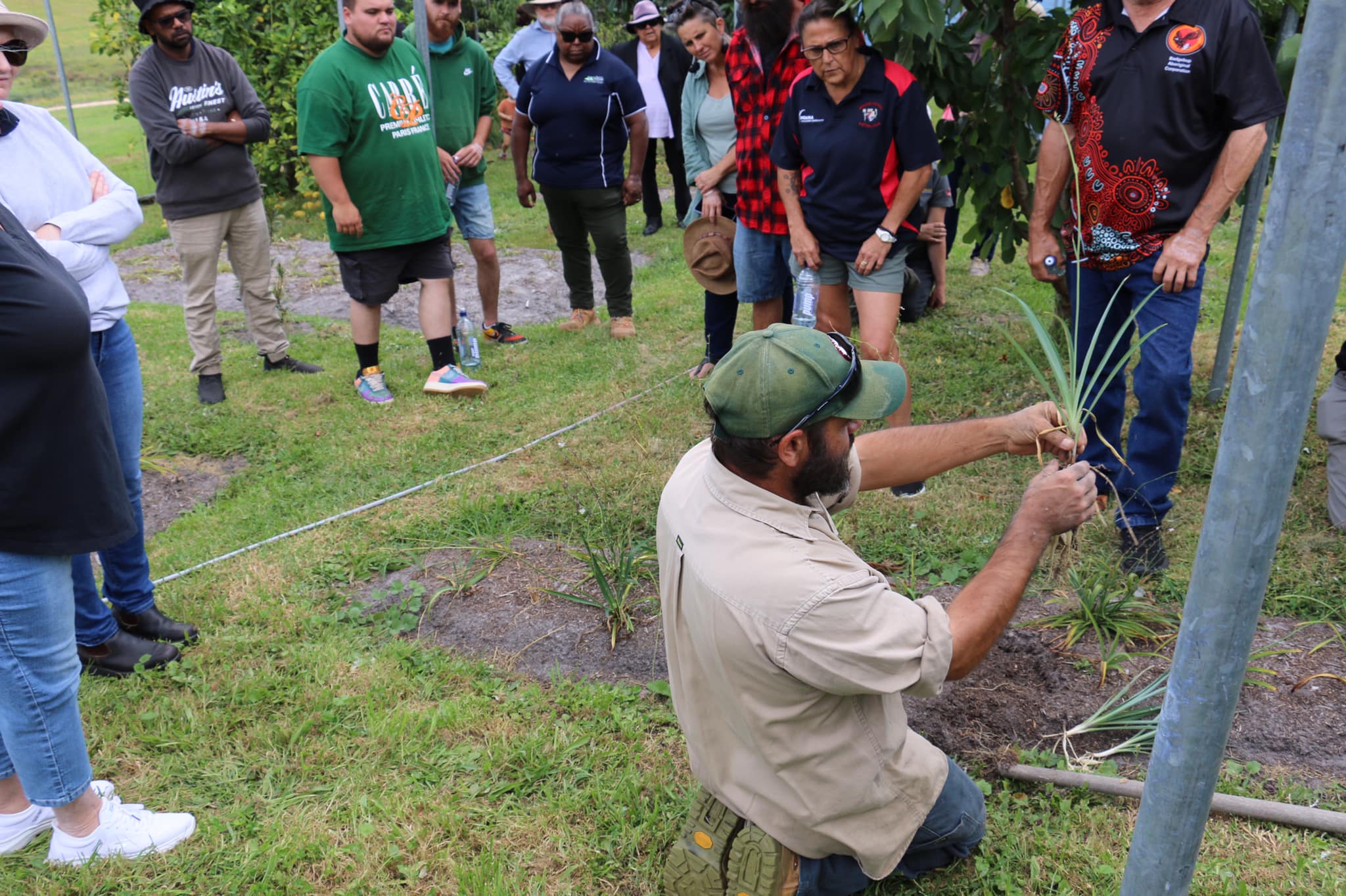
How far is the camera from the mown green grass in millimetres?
2572

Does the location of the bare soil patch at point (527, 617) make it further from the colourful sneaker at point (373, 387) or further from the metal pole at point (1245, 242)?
the metal pole at point (1245, 242)

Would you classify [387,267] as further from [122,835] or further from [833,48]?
[122,835]

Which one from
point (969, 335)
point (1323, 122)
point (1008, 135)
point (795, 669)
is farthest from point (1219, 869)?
point (969, 335)

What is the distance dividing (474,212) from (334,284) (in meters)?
2.68

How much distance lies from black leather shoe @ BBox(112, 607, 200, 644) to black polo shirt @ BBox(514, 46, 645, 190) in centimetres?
400

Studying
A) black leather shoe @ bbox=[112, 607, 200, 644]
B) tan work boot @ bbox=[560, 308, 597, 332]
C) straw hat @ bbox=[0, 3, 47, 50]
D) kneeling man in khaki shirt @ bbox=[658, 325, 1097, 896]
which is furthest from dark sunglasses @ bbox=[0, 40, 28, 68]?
tan work boot @ bbox=[560, 308, 597, 332]

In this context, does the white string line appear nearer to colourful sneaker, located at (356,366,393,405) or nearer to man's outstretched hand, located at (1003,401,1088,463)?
colourful sneaker, located at (356,366,393,405)

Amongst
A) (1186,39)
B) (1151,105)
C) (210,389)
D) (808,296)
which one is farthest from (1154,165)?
(210,389)

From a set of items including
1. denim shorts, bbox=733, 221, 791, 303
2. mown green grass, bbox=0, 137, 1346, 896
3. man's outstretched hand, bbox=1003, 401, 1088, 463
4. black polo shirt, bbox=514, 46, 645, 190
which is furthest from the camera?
black polo shirt, bbox=514, 46, 645, 190

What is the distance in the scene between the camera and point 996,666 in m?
3.22

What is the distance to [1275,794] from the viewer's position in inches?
104

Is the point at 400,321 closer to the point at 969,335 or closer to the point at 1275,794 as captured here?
the point at 969,335

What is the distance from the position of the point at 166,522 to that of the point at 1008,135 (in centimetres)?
437

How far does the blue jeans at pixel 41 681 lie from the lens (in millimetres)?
2410
